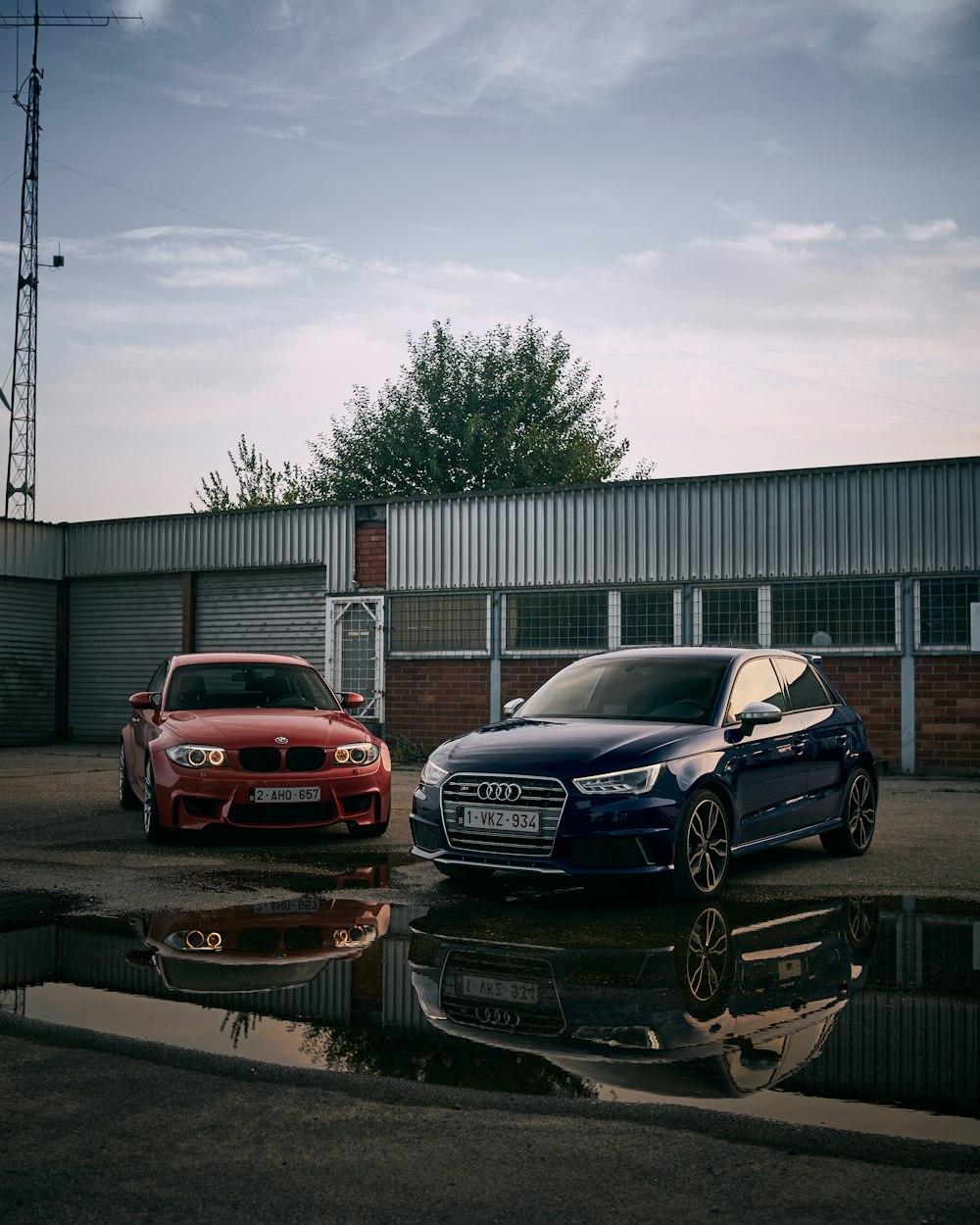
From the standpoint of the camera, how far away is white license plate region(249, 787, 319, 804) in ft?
33.3

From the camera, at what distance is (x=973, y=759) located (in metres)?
18.5

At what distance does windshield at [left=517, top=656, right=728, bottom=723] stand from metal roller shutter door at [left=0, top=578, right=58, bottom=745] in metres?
19.5

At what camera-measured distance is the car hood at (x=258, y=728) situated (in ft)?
34.0

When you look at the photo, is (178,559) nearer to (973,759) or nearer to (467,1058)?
(973,759)

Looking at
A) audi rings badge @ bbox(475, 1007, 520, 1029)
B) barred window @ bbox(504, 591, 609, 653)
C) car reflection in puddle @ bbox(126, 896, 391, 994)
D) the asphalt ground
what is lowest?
car reflection in puddle @ bbox(126, 896, 391, 994)

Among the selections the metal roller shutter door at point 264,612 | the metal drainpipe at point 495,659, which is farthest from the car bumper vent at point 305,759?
the metal roller shutter door at point 264,612

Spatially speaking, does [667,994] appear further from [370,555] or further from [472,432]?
[472,432]

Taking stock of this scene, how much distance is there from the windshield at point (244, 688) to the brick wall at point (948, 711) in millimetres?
10007

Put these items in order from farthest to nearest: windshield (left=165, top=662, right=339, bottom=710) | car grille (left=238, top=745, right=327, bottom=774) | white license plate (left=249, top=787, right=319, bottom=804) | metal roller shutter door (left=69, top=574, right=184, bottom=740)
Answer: metal roller shutter door (left=69, top=574, right=184, bottom=740) → windshield (left=165, top=662, right=339, bottom=710) → car grille (left=238, top=745, right=327, bottom=774) → white license plate (left=249, top=787, right=319, bottom=804)

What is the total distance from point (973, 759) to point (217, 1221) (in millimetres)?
17032

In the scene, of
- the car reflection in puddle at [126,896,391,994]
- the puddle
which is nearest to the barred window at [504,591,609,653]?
the puddle

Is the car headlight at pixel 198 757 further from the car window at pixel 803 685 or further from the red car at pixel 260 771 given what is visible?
the car window at pixel 803 685

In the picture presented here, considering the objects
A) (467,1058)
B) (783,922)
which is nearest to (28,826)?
(783,922)

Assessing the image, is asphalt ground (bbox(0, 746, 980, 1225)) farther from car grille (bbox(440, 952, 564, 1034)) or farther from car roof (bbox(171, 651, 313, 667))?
car roof (bbox(171, 651, 313, 667))
